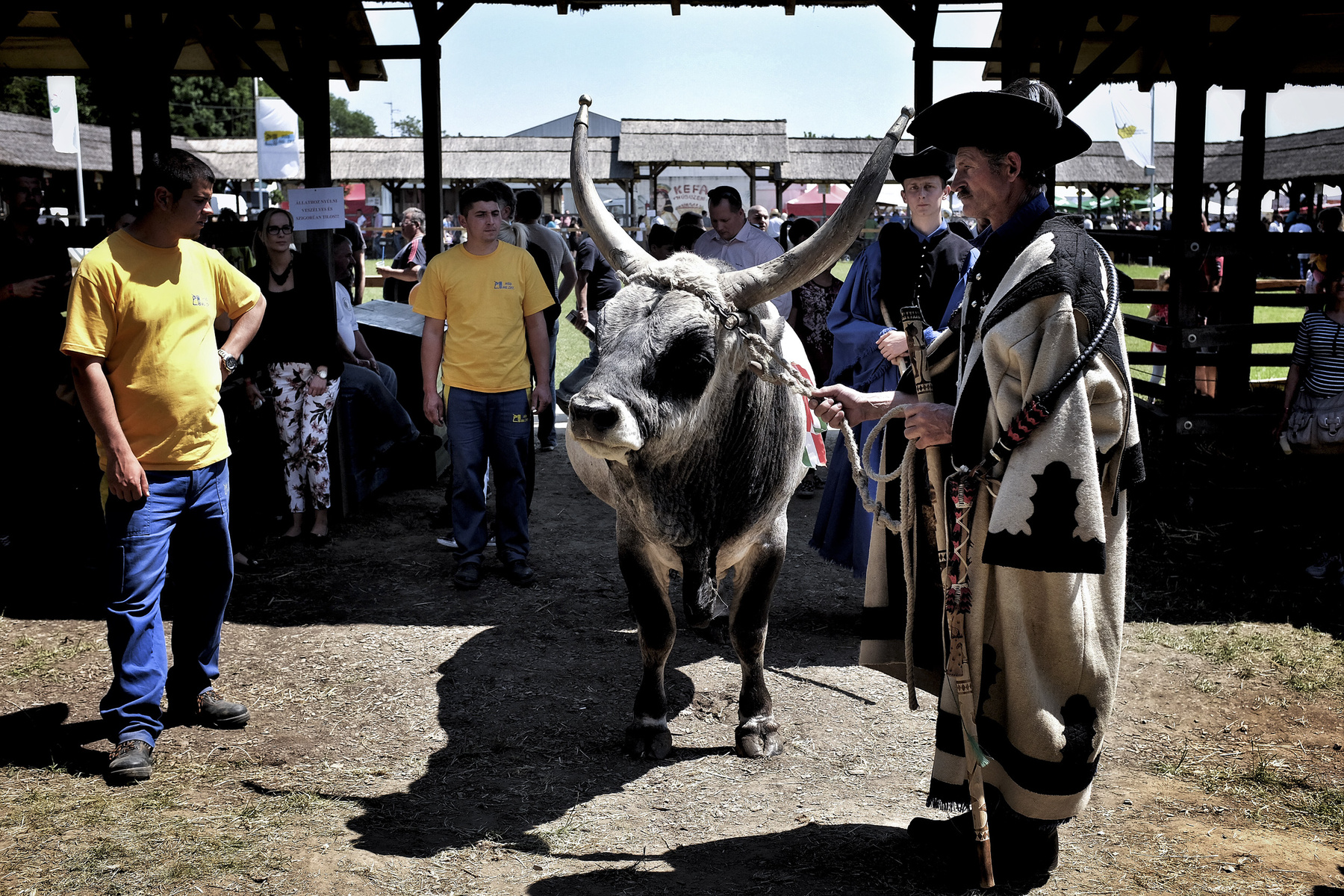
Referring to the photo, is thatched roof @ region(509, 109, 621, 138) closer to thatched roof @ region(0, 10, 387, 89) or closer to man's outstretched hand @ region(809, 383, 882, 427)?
thatched roof @ region(0, 10, 387, 89)

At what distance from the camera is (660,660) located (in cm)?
404

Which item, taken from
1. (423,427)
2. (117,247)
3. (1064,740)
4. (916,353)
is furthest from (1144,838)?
(423,427)

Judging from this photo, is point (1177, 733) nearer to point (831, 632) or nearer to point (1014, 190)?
point (831, 632)

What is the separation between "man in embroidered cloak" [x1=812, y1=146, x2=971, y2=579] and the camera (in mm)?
4508

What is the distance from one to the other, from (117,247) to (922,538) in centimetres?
295

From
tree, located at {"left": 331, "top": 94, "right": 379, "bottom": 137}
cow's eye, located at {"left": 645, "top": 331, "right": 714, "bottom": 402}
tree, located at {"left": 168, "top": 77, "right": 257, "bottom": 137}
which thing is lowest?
cow's eye, located at {"left": 645, "top": 331, "right": 714, "bottom": 402}

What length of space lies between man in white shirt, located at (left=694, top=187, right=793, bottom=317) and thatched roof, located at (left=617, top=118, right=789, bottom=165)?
25147 millimetres

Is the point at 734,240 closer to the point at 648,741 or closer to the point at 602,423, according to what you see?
the point at 648,741

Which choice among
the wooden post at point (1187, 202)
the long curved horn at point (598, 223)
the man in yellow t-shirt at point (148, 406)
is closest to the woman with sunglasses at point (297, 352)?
the man in yellow t-shirt at point (148, 406)

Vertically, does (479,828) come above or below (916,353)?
below

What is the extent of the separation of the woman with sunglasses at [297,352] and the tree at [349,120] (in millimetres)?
97519

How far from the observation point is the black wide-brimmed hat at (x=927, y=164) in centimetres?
454

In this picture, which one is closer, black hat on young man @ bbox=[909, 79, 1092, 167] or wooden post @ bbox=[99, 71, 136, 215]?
black hat on young man @ bbox=[909, 79, 1092, 167]

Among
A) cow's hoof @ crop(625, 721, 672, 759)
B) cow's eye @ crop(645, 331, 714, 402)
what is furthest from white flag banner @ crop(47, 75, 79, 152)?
cow's eye @ crop(645, 331, 714, 402)
